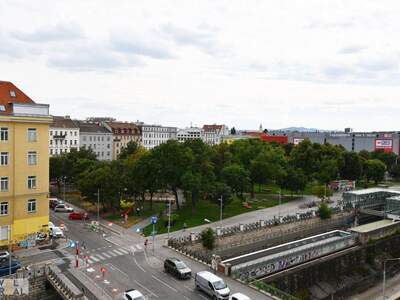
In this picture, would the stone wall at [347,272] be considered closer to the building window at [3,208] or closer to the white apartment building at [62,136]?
the building window at [3,208]

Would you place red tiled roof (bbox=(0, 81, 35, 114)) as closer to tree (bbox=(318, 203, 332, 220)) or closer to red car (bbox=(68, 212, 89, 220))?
red car (bbox=(68, 212, 89, 220))

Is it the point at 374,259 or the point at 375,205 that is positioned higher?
the point at 375,205

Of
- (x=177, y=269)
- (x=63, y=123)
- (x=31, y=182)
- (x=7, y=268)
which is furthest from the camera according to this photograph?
(x=63, y=123)

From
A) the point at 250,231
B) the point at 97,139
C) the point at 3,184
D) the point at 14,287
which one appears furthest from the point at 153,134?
the point at 14,287

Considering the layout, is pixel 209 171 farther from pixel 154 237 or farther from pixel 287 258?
pixel 287 258

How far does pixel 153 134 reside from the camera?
144 m

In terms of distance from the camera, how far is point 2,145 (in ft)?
143

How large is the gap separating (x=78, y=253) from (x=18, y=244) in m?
7.60

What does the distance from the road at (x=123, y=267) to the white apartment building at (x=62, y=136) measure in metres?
60.4

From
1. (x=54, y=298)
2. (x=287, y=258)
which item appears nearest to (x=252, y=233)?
(x=287, y=258)

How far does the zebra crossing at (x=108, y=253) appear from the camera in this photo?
41.8 meters

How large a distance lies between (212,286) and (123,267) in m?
11.2

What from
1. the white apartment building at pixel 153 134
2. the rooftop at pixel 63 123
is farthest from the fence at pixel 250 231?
the white apartment building at pixel 153 134

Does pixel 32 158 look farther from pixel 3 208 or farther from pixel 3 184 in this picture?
pixel 3 208
